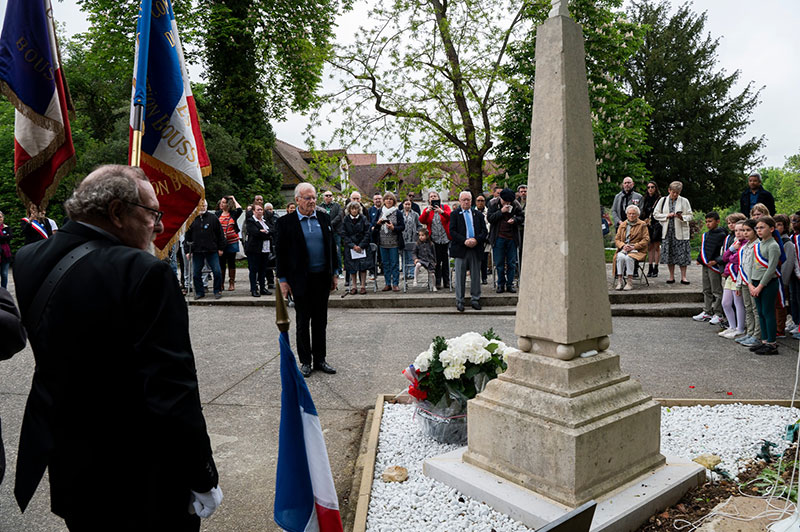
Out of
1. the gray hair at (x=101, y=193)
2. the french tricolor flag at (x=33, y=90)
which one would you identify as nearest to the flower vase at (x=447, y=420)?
the gray hair at (x=101, y=193)

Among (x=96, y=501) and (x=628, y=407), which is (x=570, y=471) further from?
(x=96, y=501)

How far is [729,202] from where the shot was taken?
3266 centimetres

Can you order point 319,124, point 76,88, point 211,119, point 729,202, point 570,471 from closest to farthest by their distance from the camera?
1. point 570,471
2. point 319,124
3. point 211,119
4. point 729,202
5. point 76,88

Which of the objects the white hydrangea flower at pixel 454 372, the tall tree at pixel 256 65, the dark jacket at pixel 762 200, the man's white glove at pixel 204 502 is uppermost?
the tall tree at pixel 256 65

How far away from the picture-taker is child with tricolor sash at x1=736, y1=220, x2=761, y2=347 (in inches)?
273

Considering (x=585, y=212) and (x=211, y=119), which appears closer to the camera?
(x=585, y=212)

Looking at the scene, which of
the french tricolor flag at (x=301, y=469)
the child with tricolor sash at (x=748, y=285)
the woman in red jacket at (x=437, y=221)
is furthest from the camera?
the woman in red jacket at (x=437, y=221)

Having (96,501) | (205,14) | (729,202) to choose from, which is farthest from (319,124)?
(729,202)

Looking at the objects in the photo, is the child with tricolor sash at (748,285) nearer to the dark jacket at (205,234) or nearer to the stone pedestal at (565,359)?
the stone pedestal at (565,359)

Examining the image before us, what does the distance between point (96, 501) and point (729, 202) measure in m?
37.8

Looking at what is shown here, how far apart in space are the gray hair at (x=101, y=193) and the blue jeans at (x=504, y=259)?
31.3 feet

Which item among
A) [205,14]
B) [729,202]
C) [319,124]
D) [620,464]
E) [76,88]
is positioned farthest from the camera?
[76,88]

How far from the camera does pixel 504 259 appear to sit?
11.3 meters

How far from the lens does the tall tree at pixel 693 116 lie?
31.6m
